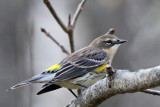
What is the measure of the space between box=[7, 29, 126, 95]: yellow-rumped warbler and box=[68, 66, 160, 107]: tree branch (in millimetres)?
1650

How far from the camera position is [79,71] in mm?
6621

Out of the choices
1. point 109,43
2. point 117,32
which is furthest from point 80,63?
point 117,32

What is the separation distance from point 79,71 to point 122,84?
2.94 meters

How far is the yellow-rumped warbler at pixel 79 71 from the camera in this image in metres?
6.21

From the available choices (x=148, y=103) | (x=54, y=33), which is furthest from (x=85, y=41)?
(x=54, y=33)

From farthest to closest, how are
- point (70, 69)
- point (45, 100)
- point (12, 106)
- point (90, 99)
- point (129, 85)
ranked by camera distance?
point (45, 100) < point (12, 106) < point (70, 69) < point (90, 99) < point (129, 85)

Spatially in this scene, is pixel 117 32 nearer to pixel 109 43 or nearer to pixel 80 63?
pixel 109 43

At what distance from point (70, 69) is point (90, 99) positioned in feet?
7.85

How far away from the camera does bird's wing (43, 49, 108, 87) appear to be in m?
6.38

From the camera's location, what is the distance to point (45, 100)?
15.9m

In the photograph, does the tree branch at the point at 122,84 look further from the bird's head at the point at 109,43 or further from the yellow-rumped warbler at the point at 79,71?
the bird's head at the point at 109,43

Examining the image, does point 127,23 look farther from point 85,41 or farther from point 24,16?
point 24,16

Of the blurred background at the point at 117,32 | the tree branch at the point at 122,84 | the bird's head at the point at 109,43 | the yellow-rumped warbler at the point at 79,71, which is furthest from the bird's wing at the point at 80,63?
the blurred background at the point at 117,32

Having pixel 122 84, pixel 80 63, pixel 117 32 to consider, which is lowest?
pixel 122 84
